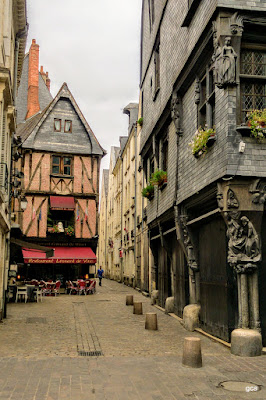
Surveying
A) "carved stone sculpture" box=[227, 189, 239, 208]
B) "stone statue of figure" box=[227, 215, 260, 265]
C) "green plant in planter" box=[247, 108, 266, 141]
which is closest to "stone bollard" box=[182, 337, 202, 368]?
"stone statue of figure" box=[227, 215, 260, 265]

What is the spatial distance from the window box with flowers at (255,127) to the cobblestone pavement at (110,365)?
13.1ft

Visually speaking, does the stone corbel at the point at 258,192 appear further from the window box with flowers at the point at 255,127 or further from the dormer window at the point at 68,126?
the dormer window at the point at 68,126

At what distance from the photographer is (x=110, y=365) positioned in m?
7.04

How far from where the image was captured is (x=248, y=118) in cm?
834

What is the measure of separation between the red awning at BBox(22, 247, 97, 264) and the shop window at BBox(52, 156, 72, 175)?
476 centimetres

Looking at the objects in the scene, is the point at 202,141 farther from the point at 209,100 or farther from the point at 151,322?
the point at 151,322

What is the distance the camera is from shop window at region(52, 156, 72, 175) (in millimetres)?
26564

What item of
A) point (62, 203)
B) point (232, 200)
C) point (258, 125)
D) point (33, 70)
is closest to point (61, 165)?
point (62, 203)

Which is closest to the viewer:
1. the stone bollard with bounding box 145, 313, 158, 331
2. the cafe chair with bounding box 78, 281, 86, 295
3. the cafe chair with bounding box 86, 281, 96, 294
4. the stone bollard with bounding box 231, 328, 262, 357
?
the stone bollard with bounding box 231, 328, 262, 357

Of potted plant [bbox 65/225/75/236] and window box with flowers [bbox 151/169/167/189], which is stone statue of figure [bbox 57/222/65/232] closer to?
potted plant [bbox 65/225/75/236]

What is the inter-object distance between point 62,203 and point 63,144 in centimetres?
391

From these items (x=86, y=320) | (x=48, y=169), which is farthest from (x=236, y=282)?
(x=48, y=169)

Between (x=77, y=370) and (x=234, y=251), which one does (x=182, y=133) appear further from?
(x=77, y=370)

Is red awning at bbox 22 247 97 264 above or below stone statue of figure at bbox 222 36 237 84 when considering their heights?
below
